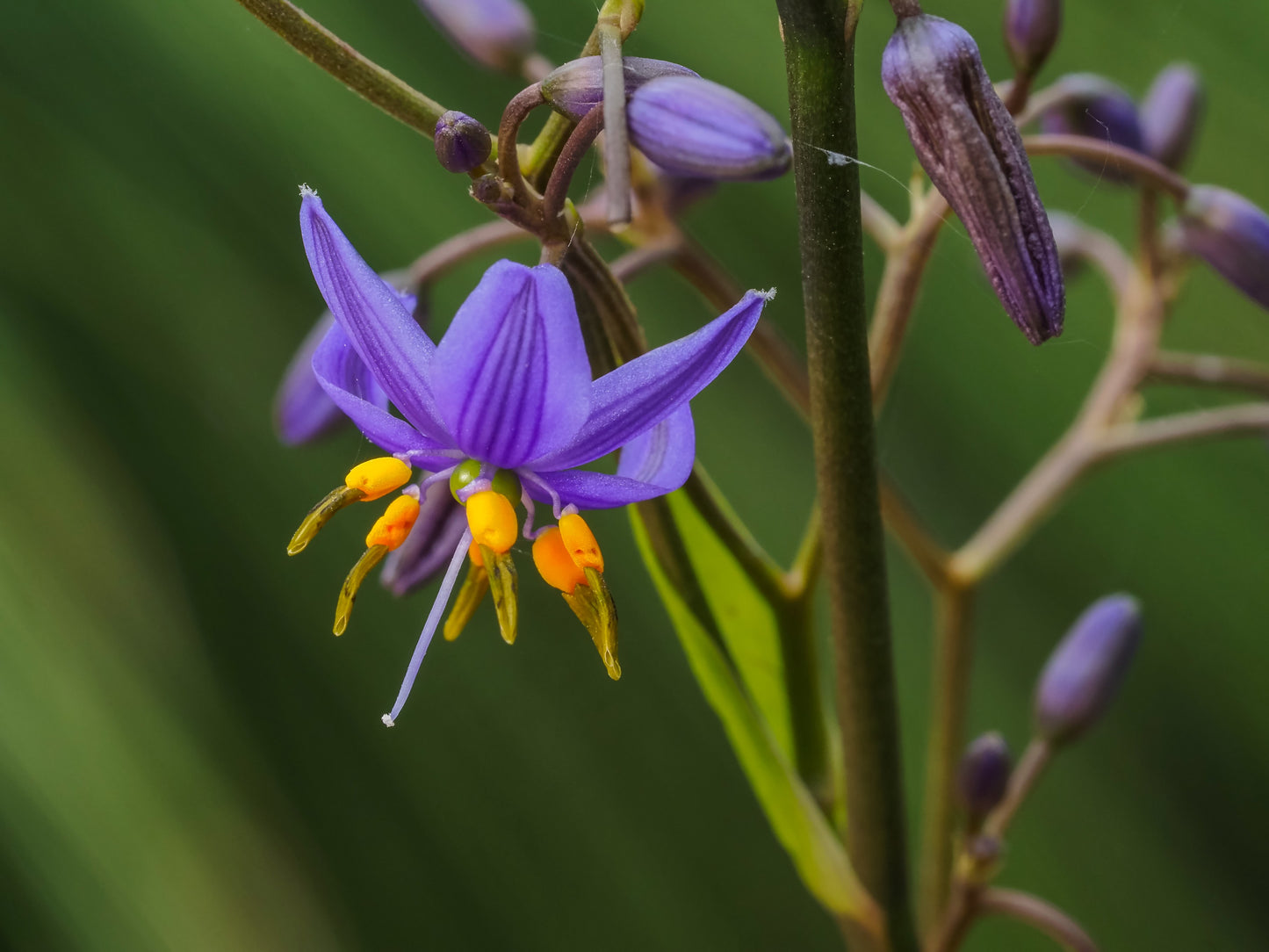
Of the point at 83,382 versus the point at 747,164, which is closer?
the point at 747,164

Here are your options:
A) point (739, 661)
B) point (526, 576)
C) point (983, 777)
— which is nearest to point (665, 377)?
point (739, 661)

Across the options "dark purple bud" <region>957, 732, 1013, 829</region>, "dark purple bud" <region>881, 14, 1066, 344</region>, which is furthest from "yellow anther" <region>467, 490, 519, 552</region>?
Answer: "dark purple bud" <region>957, 732, 1013, 829</region>

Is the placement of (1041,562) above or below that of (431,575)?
below

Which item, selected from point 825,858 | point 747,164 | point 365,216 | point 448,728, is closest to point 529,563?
point 448,728

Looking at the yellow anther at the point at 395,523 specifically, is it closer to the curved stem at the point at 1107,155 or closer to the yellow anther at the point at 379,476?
the yellow anther at the point at 379,476

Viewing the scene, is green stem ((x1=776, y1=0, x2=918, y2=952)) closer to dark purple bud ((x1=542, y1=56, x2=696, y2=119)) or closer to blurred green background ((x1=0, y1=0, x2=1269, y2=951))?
dark purple bud ((x1=542, y1=56, x2=696, y2=119))

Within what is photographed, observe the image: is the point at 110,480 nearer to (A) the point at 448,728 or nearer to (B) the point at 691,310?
(A) the point at 448,728
